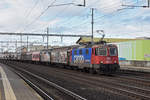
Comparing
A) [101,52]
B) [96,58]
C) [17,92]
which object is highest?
[101,52]

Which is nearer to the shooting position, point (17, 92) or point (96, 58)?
point (17, 92)

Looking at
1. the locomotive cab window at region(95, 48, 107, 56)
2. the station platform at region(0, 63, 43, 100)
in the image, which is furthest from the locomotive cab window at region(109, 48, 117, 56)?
the station platform at region(0, 63, 43, 100)

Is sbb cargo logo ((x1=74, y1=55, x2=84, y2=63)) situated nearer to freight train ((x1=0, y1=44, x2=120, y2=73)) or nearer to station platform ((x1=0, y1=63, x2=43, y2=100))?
freight train ((x1=0, y1=44, x2=120, y2=73))

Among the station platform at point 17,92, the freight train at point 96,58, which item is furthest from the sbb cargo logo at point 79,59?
the station platform at point 17,92

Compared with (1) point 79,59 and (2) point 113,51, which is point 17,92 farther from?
(1) point 79,59

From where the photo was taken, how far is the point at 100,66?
21.1m

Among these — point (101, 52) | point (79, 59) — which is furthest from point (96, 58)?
point (79, 59)

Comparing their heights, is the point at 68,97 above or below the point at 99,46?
below

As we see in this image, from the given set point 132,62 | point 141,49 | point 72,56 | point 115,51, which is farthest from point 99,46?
point 141,49

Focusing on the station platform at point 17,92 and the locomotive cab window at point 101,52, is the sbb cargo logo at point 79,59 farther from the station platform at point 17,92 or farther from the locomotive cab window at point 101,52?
the station platform at point 17,92

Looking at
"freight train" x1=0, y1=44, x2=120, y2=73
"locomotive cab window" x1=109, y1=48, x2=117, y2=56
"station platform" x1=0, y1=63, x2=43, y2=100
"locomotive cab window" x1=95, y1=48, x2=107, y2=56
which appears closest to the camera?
"station platform" x1=0, y1=63, x2=43, y2=100

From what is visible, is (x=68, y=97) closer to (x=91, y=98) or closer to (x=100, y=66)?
(x=91, y=98)

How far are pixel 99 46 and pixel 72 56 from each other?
7140 mm

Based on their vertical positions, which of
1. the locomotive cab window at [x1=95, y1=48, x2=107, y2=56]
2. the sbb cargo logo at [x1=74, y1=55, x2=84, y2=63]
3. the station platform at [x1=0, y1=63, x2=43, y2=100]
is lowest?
the station platform at [x1=0, y1=63, x2=43, y2=100]
